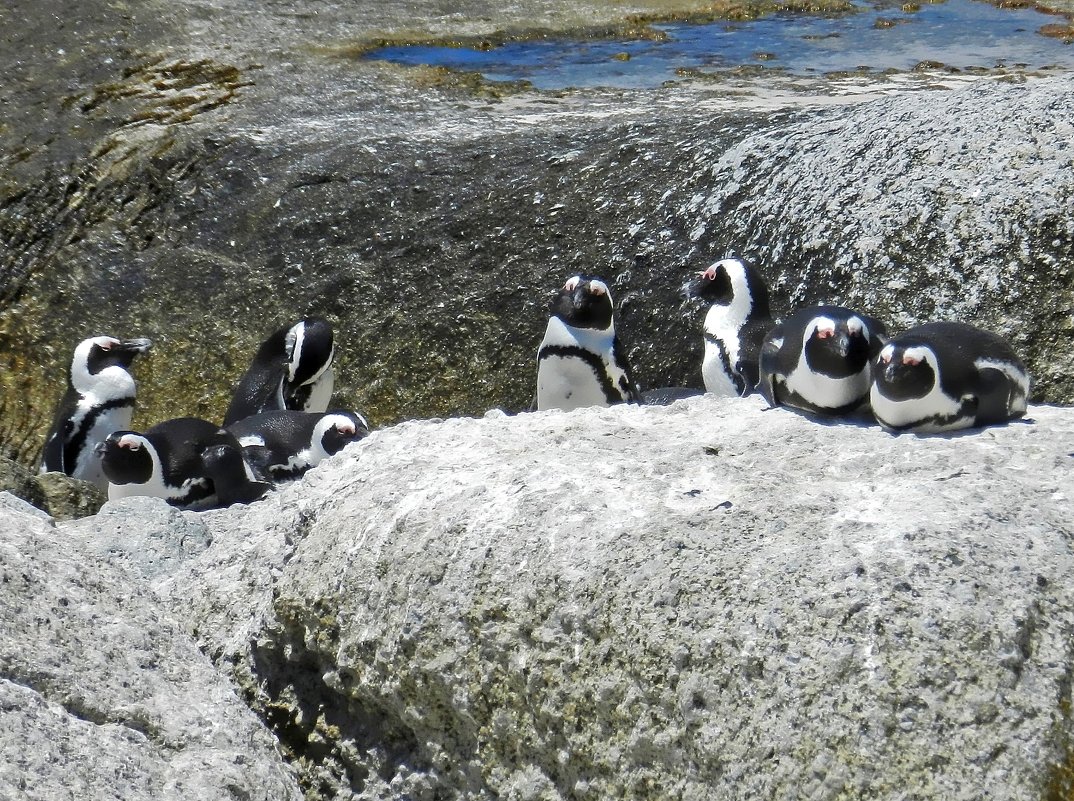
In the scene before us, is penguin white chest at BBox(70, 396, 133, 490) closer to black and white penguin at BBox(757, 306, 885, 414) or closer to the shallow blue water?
the shallow blue water

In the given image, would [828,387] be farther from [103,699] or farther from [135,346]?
[135,346]

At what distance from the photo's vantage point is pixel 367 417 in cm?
734

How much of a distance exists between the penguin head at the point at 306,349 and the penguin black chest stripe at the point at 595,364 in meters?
1.32

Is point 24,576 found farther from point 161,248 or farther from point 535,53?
point 535,53

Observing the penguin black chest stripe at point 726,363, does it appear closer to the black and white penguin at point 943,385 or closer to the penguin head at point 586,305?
the penguin head at point 586,305

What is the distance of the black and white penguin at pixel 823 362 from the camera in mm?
3848

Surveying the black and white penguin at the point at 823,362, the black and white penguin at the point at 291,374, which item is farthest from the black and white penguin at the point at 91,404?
the black and white penguin at the point at 823,362

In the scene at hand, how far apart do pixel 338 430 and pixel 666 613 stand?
363 cm

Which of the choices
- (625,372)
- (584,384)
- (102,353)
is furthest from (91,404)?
(625,372)

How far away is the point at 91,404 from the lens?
702 cm

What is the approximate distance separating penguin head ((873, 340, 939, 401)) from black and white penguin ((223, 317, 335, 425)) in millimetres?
3721

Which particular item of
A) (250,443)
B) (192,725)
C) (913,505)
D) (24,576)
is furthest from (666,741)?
(250,443)

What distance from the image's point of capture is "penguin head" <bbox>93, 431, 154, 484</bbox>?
5.74 m

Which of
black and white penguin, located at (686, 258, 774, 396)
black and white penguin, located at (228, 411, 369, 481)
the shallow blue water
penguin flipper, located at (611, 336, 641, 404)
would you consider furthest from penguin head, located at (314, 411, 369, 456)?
the shallow blue water
